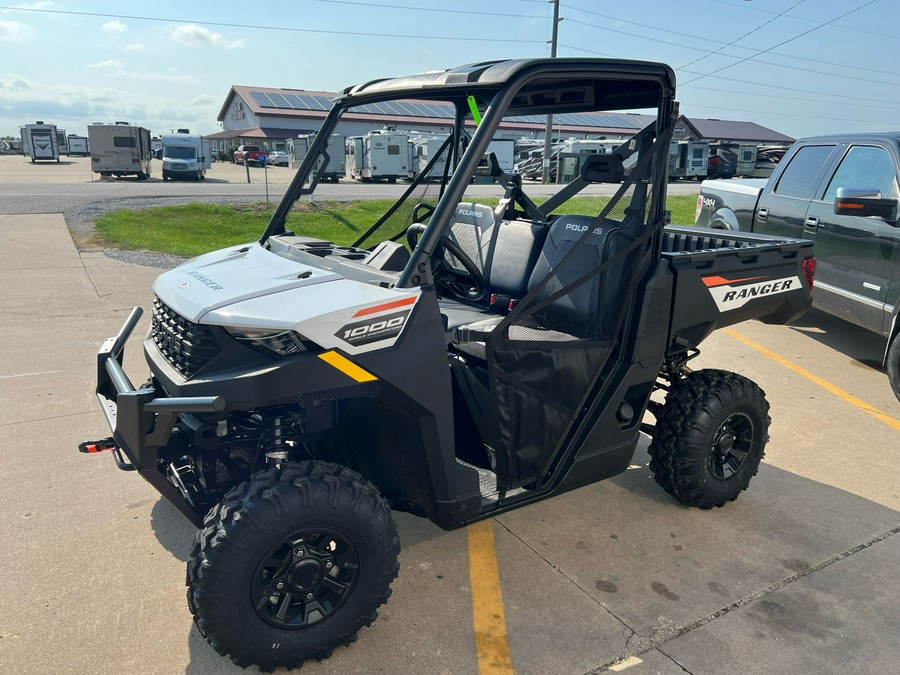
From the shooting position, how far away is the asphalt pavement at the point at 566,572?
106 inches

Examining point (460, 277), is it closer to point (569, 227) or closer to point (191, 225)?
point (569, 227)

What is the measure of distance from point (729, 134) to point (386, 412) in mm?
66675

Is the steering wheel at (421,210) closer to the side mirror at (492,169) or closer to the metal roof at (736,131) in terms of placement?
the side mirror at (492,169)

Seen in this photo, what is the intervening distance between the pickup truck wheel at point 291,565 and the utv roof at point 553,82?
5.30 feet

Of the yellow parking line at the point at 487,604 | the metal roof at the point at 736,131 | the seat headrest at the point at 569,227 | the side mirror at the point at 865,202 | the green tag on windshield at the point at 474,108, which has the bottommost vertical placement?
the yellow parking line at the point at 487,604

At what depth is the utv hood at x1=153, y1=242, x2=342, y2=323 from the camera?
8.55ft

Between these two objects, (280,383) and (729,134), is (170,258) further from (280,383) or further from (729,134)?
(729,134)

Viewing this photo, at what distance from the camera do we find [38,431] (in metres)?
4.48

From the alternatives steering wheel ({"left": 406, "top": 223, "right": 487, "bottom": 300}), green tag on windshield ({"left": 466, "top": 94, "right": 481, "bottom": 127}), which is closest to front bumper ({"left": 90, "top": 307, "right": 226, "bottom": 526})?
green tag on windshield ({"left": 466, "top": 94, "right": 481, "bottom": 127})

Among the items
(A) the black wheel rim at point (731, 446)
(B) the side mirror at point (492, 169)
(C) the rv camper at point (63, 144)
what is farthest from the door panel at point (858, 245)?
(C) the rv camper at point (63, 144)

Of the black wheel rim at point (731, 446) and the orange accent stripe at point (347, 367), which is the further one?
the black wheel rim at point (731, 446)

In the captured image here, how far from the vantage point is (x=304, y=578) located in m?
2.53

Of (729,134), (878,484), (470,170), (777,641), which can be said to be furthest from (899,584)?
(729,134)

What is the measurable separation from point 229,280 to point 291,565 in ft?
3.75
